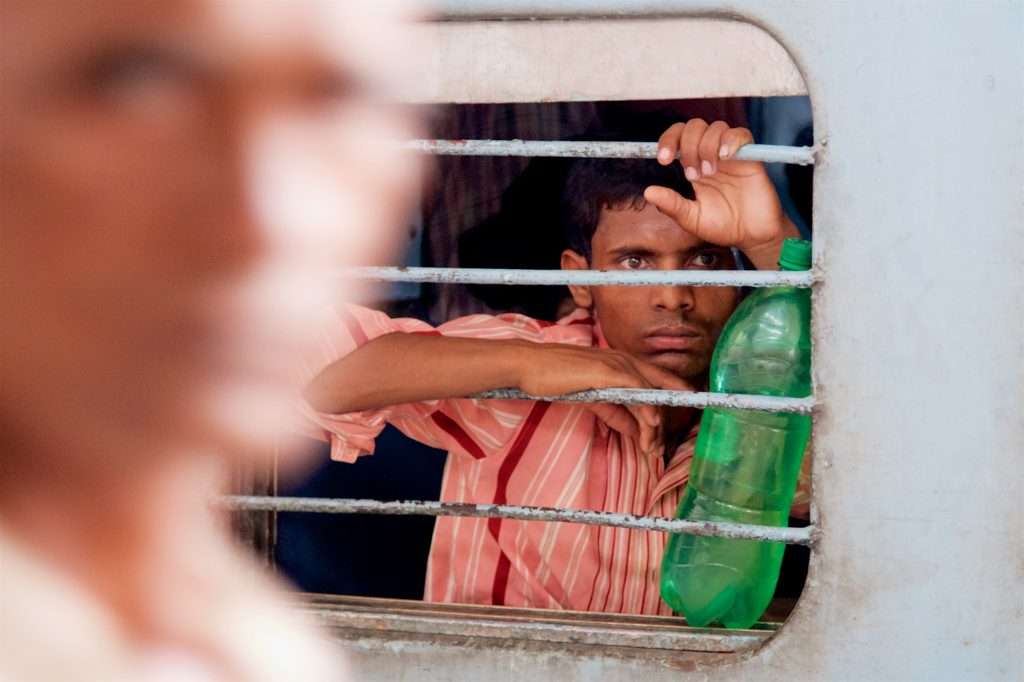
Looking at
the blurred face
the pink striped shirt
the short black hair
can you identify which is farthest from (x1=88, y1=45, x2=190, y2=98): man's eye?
the short black hair

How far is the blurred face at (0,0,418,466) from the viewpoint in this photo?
0.91 ft

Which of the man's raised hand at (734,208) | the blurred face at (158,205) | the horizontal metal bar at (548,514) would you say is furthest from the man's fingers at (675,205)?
the blurred face at (158,205)

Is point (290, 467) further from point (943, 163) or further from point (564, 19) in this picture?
point (943, 163)

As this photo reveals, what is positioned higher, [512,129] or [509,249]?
[512,129]

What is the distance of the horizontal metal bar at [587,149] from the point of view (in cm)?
104

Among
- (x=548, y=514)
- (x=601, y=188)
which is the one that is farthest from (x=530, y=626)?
(x=601, y=188)

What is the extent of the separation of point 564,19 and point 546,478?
61cm

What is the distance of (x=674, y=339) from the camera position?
1.38m

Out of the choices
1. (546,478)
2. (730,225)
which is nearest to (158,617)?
(730,225)

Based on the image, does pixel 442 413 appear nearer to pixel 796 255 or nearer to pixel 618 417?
pixel 618 417

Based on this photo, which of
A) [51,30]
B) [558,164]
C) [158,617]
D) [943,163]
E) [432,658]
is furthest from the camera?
[558,164]

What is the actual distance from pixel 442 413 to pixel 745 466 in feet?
1.37

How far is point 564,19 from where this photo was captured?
1.10 metres

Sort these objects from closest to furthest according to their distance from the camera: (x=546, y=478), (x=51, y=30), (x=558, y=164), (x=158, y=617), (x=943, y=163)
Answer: (x=51, y=30) < (x=158, y=617) < (x=943, y=163) < (x=546, y=478) < (x=558, y=164)
